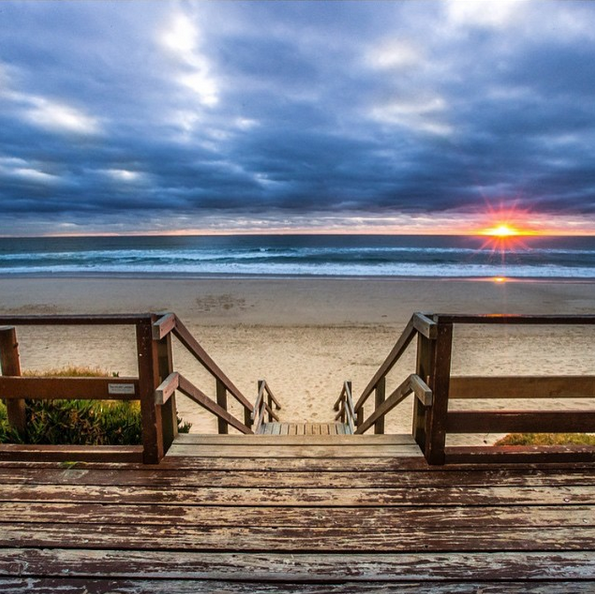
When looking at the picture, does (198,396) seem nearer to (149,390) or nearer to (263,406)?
(149,390)

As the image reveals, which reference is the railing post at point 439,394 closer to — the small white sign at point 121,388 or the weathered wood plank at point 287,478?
the weathered wood plank at point 287,478

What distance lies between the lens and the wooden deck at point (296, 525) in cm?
210

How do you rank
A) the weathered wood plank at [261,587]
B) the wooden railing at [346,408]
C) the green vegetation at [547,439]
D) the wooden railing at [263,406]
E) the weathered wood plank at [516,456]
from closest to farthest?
1. the weathered wood plank at [261,587]
2. the weathered wood plank at [516,456]
3. the green vegetation at [547,439]
4. the wooden railing at [346,408]
5. the wooden railing at [263,406]

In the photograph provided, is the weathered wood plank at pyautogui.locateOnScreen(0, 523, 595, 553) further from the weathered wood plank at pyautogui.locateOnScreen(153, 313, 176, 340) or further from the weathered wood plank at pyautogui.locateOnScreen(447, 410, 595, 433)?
the weathered wood plank at pyautogui.locateOnScreen(153, 313, 176, 340)

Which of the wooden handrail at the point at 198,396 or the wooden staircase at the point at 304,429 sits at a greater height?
the wooden handrail at the point at 198,396

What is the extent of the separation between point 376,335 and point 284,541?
10.3 m

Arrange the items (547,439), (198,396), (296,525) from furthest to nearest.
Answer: (547,439), (198,396), (296,525)

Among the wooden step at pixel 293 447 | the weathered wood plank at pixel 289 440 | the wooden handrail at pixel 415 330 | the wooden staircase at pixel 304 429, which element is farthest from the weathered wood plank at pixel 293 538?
the wooden staircase at pixel 304 429

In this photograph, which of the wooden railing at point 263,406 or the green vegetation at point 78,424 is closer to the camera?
the green vegetation at point 78,424

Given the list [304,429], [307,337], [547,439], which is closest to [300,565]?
[304,429]

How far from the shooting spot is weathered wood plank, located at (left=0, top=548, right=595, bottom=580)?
2111 mm

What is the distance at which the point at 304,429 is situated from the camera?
6.27 m

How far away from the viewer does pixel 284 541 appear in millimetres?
2355

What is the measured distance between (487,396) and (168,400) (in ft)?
8.82
